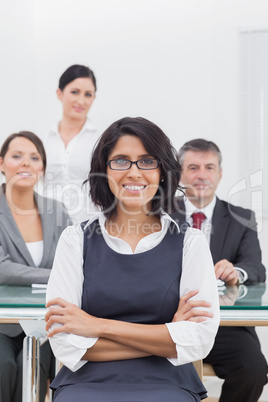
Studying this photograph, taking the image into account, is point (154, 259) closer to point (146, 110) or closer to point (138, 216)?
point (138, 216)

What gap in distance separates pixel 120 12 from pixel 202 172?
7.90 ft

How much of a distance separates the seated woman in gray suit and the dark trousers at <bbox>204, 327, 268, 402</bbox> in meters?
0.80

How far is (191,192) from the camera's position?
309 cm

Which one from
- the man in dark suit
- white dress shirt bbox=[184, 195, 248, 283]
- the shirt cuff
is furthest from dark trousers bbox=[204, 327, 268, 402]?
white dress shirt bbox=[184, 195, 248, 283]

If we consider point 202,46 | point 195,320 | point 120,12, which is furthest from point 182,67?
point 195,320

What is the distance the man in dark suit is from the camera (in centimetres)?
262

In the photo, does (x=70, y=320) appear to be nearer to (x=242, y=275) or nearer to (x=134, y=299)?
(x=134, y=299)

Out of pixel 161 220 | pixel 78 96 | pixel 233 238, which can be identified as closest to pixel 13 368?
pixel 161 220

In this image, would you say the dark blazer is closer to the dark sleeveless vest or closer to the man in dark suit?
the man in dark suit

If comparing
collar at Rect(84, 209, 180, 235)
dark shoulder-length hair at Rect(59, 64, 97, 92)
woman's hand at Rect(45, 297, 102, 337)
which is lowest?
woman's hand at Rect(45, 297, 102, 337)

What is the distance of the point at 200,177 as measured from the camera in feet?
10.1

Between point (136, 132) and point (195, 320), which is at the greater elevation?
point (136, 132)

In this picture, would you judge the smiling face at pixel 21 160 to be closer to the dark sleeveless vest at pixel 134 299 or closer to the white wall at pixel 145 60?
the dark sleeveless vest at pixel 134 299

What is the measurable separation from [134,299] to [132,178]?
13.8 inches
